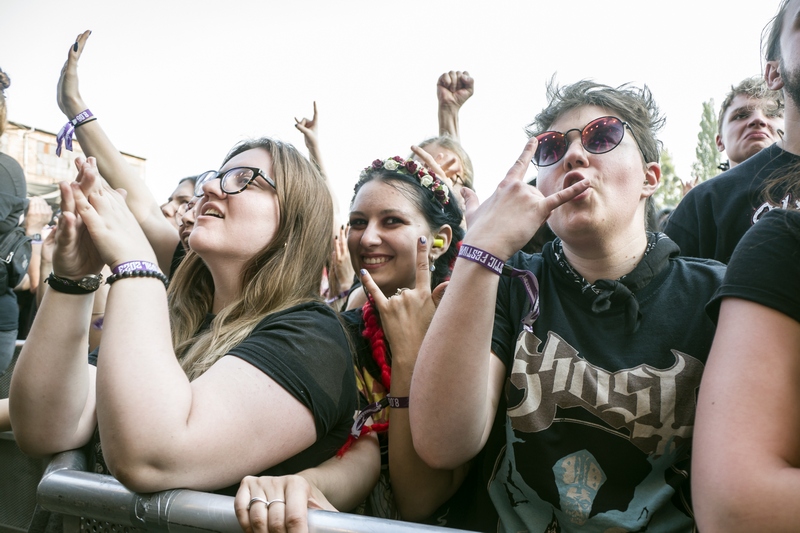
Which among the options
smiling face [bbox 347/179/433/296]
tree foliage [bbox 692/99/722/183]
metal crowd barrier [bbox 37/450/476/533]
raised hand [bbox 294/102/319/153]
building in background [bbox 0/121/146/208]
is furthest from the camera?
tree foliage [bbox 692/99/722/183]

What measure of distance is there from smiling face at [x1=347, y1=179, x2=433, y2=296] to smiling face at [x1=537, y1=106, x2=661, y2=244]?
749mm

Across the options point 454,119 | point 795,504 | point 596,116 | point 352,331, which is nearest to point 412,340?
point 352,331

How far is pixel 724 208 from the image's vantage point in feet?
7.51

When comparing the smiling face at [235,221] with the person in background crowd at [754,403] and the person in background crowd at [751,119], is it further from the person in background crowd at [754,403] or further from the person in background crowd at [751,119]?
the person in background crowd at [751,119]

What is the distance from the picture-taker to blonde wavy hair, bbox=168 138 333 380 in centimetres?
182

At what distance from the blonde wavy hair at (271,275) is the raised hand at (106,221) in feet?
1.25

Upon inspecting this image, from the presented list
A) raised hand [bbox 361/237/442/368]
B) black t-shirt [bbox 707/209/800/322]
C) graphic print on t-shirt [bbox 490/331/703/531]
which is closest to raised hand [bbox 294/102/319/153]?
raised hand [bbox 361/237/442/368]

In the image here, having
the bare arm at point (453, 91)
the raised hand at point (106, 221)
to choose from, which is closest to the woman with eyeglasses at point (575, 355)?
the raised hand at point (106, 221)

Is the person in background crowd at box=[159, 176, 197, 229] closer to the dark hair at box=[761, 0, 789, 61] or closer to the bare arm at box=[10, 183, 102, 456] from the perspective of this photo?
the bare arm at box=[10, 183, 102, 456]

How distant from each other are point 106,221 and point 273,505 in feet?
2.98

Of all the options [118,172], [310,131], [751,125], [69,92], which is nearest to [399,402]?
[118,172]

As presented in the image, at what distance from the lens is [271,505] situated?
1170 mm

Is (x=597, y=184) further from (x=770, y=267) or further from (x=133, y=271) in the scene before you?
(x=133, y=271)

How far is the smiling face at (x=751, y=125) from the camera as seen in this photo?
126 inches
